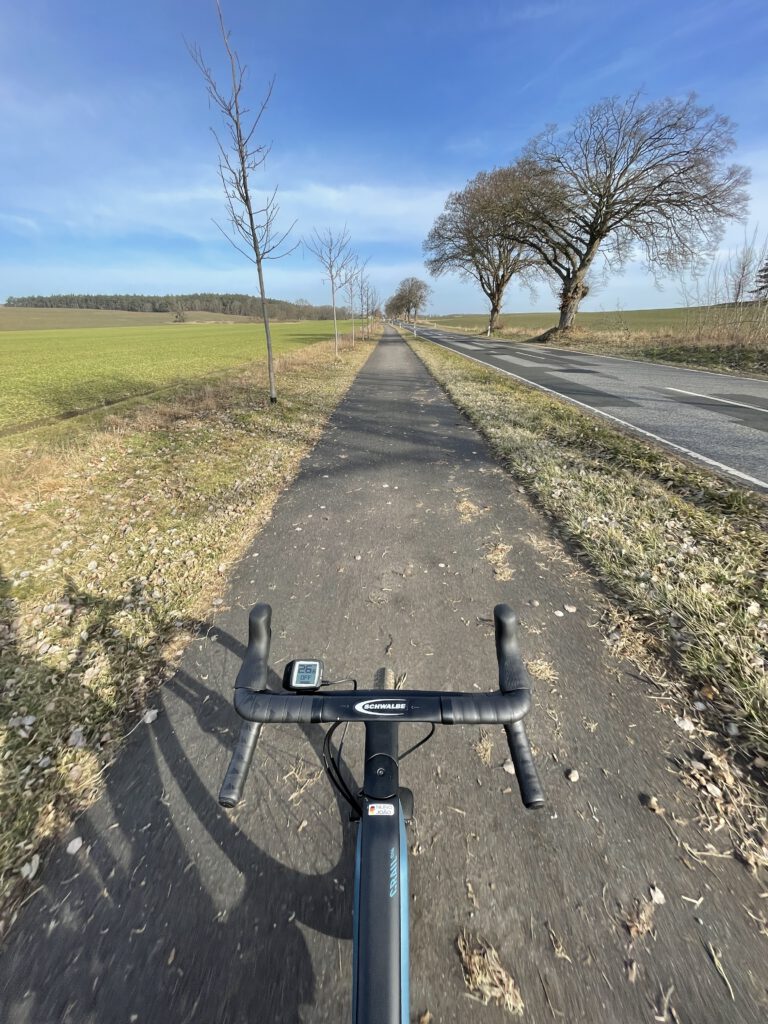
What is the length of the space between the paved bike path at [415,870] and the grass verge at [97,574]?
0.75 feet

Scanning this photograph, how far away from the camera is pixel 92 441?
7.64m

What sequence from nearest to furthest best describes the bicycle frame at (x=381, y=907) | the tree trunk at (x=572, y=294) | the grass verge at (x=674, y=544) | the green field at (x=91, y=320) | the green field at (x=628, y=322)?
the bicycle frame at (x=381, y=907), the grass verge at (x=674, y=544), the green field at (x=628, y=322), the tree trunk at (x=572, y=294), the green field at (x=91, y=320)

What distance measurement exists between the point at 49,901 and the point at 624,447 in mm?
7553

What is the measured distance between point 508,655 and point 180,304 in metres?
155

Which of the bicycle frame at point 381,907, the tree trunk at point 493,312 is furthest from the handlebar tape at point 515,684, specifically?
the tree trunk at point 493,312

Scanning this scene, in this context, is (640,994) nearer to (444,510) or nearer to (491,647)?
(491,647)

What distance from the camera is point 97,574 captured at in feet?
12.4

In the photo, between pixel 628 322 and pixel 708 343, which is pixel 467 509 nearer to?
pixel 708 343

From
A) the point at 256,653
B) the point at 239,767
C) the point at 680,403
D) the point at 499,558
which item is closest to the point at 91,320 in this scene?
the point at 680,403

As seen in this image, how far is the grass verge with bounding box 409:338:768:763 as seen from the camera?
98.7 inches

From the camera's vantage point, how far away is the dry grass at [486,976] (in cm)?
136

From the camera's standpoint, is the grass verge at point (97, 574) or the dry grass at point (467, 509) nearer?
the grass verge at point (97, 574)

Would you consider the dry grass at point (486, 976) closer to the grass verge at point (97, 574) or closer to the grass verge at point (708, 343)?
the grass verge at point (97, 574)

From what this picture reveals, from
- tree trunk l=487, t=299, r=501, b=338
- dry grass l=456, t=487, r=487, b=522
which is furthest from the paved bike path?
tree trunk l=487, t=299, r=501, b=338
